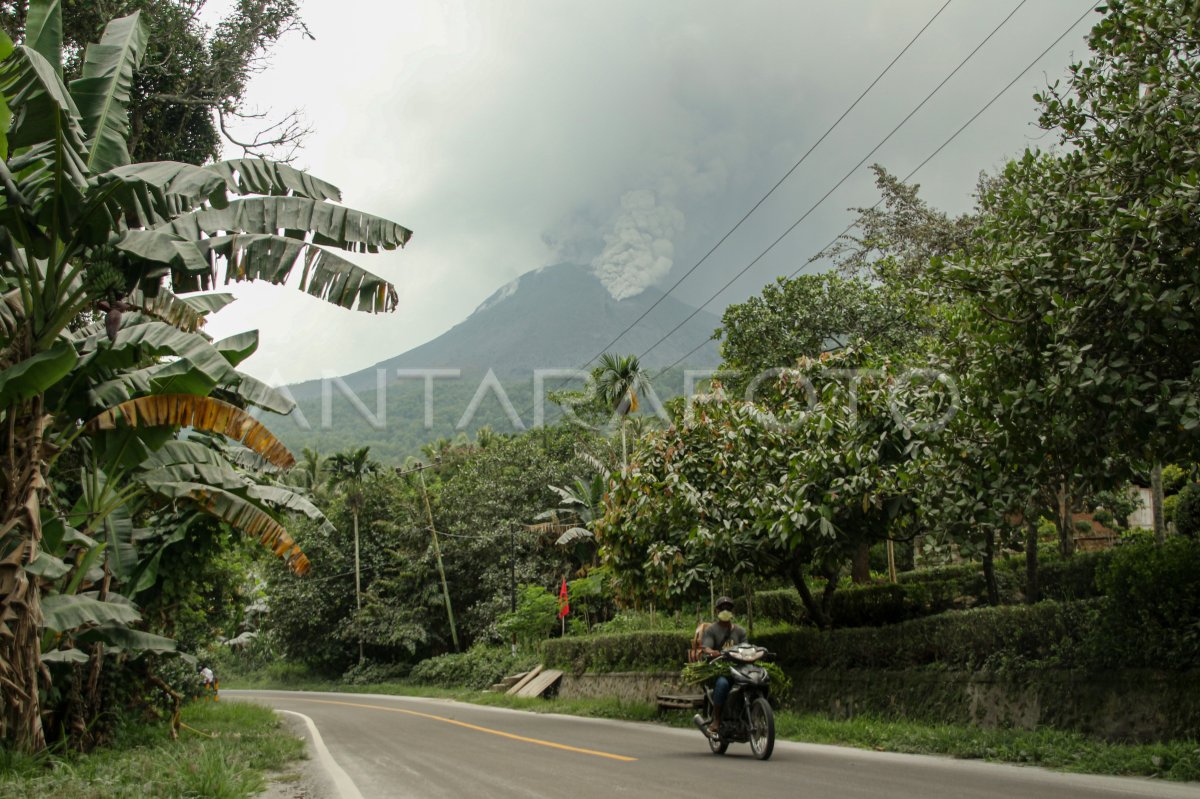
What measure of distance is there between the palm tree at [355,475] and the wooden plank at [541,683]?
71.4 ft

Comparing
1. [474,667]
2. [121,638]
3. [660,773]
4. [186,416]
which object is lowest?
[474,667]

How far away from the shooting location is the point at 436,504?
49.4 meters

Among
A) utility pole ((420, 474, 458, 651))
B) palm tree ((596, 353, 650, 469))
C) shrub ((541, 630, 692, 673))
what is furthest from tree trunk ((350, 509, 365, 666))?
shrub ((541, 630, 692, 673))

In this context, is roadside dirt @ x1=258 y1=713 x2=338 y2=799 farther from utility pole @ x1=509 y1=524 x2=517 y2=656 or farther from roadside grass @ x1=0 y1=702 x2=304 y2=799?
utility pole @ x1=509 y1=524 x2=517 y2=656

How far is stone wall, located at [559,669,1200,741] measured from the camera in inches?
352

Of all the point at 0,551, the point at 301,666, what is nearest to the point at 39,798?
the point at 0,551

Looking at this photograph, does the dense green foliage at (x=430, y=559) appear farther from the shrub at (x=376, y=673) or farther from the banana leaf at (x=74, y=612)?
the banana leaf at (x=74, y=612)

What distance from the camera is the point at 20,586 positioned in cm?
867

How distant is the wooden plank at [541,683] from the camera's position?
2827cm

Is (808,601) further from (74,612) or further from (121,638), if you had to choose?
(74,612)

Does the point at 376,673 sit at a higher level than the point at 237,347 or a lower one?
lower

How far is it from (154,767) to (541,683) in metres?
21.0

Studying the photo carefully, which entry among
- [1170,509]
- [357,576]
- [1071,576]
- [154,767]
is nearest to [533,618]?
[357,576]

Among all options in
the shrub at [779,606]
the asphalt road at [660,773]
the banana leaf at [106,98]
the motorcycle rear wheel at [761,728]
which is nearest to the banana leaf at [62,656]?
the asphalt road at [660,773]
